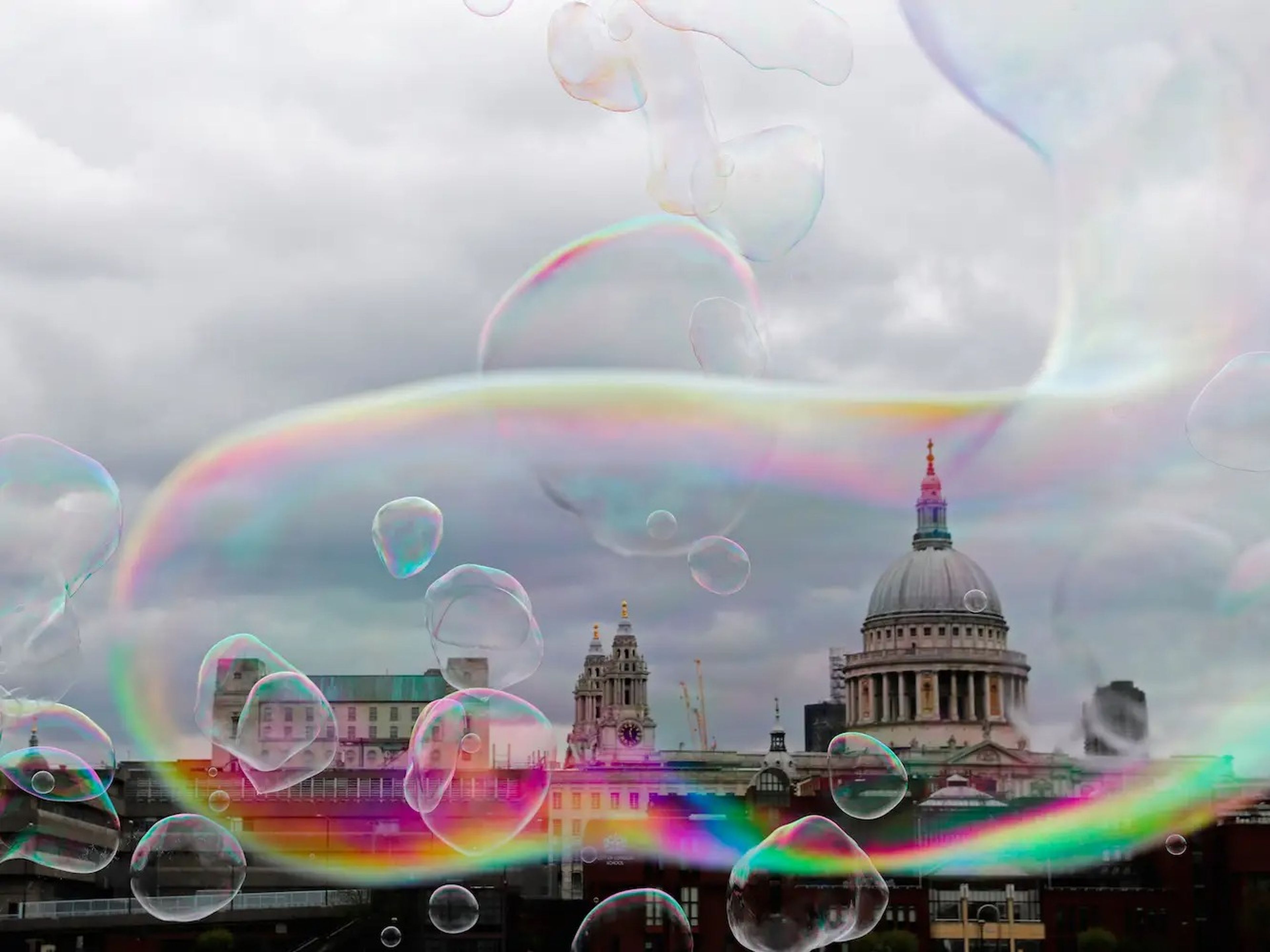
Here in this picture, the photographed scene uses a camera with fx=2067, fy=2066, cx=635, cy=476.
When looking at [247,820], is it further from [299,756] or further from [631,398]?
[631,398]

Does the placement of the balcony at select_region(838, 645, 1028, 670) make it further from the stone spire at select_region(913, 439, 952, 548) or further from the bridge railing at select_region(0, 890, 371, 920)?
the bridge railing at select_region(0, 890, 371, 920)

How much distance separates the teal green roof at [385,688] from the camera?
418 feet

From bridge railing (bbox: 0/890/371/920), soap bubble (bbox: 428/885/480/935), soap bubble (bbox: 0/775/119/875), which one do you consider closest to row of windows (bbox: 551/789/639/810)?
bridge railing (bbox: 0/890/371/920)

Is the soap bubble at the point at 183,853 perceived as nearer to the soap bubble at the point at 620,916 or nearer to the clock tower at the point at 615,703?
the soap bubble at the point at 620,916

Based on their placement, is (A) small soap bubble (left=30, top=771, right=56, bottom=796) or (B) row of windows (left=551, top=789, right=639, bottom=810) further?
(B) row of windows (left=551, top=789, right=639, bottom=810)

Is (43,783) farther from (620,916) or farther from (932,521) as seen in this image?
(932,521)

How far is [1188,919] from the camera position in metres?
57.0

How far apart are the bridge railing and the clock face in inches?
2935

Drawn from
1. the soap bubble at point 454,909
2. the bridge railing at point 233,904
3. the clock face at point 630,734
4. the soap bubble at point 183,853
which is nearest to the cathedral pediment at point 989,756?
the clock face at point 630,734

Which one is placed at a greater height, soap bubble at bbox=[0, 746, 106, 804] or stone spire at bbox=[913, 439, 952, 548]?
stone spire at bbox=[913, 439, 952, 548]

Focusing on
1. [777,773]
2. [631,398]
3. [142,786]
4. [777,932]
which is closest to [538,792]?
[777,932]

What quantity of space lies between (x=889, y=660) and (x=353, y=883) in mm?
72404

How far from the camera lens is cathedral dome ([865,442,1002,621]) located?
133 meters

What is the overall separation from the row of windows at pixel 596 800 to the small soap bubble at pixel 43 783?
79.7 meters
